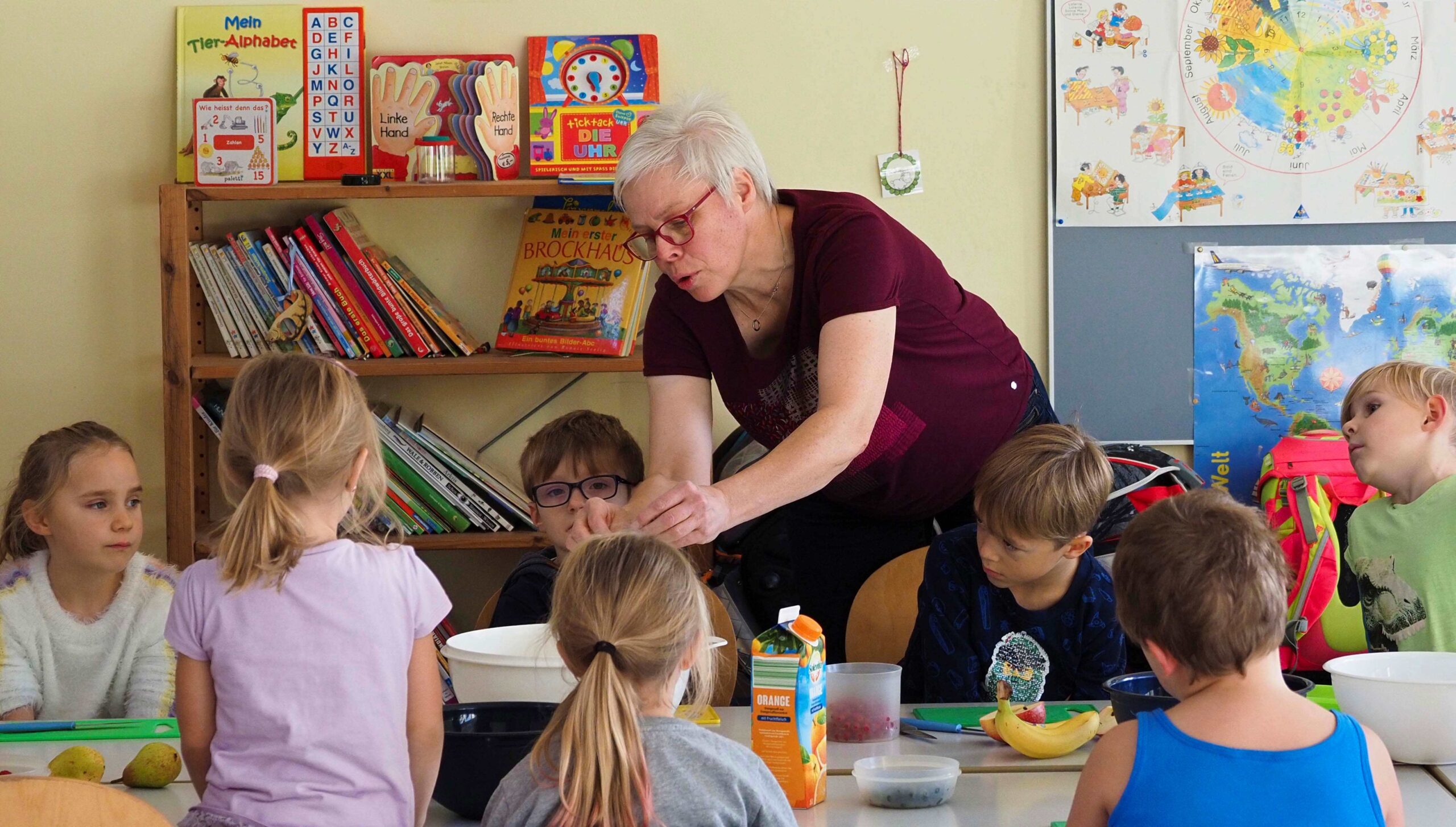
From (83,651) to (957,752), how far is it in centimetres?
159

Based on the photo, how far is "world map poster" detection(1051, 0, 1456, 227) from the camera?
113 inches

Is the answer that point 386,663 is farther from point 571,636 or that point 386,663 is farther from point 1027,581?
point 1027,581

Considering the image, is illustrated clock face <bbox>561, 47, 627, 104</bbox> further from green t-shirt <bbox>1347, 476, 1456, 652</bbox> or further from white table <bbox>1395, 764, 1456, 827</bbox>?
white table <bbox>1395, 764, 1456, 827</bbox>

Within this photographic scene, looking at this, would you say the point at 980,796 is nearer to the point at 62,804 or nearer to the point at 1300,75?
the point at 62,804

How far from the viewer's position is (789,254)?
1.96m

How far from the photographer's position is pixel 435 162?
110 inches

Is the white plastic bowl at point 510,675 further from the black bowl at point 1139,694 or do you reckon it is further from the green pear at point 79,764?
the black bowl at point 1139,694

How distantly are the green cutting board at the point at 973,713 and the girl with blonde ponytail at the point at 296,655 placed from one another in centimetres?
62

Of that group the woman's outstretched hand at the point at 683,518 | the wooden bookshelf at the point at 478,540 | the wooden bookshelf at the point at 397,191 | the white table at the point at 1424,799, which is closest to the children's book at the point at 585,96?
the wooden bookshelf at the point at 397,191

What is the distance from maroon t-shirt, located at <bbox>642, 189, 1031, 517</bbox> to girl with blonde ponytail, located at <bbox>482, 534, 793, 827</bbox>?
793mm

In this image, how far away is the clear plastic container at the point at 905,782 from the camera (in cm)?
128

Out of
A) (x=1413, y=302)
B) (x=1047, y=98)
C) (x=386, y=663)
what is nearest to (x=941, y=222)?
(x=1047, y=98)

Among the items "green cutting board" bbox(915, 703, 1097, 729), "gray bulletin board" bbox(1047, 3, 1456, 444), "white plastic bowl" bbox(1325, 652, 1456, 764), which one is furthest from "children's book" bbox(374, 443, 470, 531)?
"white plastic bowl" bbox(1325, 652, 1456, 764)

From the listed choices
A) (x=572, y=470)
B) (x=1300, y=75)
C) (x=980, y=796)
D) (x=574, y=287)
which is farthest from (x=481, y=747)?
(x=1300, y=75)
